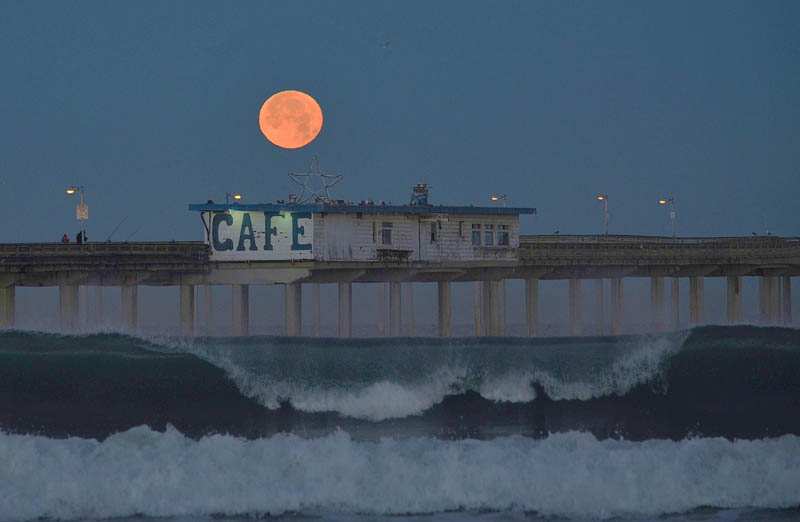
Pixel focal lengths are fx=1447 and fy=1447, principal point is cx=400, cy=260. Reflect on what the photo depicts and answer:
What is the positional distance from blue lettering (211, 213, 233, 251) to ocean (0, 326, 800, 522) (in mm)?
11692

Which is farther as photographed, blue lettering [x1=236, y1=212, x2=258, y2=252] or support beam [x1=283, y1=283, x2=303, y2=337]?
blue lettering [x1=236, y1=212, x2=258, y2=252]

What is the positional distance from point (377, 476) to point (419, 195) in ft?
92.6

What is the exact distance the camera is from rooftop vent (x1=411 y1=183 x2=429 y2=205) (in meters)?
57.9

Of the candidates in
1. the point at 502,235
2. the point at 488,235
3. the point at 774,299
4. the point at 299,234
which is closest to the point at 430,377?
the point at 299,234

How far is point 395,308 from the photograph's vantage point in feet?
183

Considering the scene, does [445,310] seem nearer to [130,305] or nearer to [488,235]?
[488,235]

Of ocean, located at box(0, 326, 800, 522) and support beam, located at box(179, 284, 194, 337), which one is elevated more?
support beam, located at box(179, 284, 194, 337)

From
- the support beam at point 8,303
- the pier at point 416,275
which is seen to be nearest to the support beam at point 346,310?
the pier at point 416,275

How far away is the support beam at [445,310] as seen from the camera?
56000mm

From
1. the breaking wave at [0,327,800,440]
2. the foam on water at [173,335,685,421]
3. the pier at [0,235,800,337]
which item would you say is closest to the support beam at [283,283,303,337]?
the pier at [0,235,800,337]

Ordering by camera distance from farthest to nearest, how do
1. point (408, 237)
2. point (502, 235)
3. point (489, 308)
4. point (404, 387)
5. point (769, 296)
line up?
point (769, 296)
point (502, 235)
point (489, 308)
point (408, 237)
point (404, 387)

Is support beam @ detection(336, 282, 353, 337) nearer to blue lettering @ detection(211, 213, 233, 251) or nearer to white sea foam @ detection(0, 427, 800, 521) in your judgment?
blue lettering @ detection(211, 213, 233, 251)

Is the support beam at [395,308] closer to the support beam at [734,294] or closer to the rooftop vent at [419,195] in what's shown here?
the rooftop vent at [419,195]

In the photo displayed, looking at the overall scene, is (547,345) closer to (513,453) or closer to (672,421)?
(672,421)
